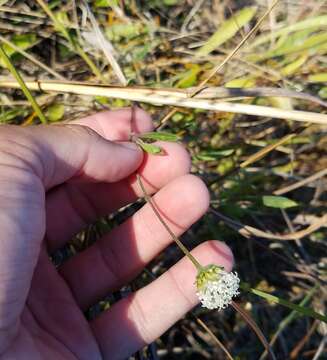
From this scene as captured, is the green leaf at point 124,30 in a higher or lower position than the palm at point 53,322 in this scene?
higher

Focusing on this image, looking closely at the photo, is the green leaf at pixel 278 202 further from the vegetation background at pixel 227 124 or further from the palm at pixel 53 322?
the palm at pixel 53 322

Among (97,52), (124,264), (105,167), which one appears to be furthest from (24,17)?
(124,264)

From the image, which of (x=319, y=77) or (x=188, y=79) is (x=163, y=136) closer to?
(x=188, y=79)

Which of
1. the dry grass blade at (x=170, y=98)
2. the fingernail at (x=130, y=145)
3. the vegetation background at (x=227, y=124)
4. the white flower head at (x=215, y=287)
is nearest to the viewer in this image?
the white flower head at (x=215, y=287)

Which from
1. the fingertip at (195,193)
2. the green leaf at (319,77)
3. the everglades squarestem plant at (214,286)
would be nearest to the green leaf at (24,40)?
the fingertip at (195,193)

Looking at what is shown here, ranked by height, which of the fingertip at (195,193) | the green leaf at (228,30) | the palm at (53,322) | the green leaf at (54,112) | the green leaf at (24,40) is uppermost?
the green leaf at (24,40)
